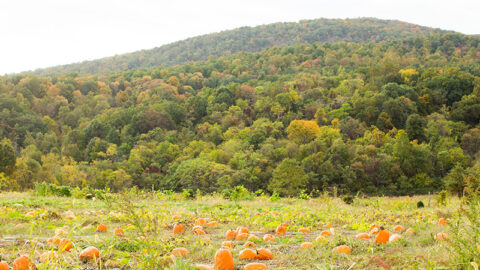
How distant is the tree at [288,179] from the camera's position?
38588 millimetres

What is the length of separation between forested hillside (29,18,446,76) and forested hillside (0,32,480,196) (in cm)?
3224

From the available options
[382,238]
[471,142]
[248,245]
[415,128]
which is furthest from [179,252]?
[415,128]

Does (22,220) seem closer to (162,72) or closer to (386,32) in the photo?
(162,72)

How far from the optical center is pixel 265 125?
197 feet

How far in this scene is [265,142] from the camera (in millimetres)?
55094

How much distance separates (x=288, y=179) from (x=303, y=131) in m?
19.0

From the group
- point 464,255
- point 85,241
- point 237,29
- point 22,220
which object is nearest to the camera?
point 464,255

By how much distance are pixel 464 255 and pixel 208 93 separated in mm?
78807

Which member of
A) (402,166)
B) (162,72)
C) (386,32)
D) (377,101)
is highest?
(386,32)

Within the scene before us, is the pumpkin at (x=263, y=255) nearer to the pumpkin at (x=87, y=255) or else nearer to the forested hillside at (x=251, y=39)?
the pumpkin at (x=87, y=255)

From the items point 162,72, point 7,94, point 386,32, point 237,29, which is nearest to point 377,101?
point 162,72

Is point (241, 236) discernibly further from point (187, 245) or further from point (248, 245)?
point (187, 245)

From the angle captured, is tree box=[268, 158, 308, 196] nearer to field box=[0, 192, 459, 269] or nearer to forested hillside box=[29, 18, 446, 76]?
field box=[0, 192, 459, 269]

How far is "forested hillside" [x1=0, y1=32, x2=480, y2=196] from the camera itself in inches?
1706
